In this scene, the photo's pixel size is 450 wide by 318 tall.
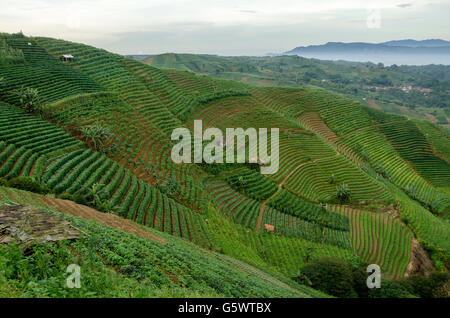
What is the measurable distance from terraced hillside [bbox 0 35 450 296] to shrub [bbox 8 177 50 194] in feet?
1.64

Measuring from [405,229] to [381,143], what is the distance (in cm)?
3383

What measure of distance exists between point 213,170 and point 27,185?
22243mm

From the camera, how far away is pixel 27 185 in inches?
660

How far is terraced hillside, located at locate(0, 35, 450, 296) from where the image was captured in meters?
22.0

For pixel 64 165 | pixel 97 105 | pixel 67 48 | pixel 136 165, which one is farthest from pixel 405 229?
pixel 67 48

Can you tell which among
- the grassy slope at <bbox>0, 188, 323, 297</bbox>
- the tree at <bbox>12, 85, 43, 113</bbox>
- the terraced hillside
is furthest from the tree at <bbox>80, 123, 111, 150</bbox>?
the grassy slope at <bbox>0, 188, 323, 297</bbox>

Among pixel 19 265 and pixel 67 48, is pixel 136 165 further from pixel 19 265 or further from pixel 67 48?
pixel 67 48

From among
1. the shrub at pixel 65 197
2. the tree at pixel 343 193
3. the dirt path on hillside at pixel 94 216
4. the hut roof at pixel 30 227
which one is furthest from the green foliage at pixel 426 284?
the shrub at pixel 65 197

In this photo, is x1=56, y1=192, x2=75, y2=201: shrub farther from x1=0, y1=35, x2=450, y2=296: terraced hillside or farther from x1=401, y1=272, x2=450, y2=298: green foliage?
x1=401, y1=272, x2=450, y2=298: green foliage

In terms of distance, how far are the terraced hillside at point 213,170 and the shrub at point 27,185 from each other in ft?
1.64

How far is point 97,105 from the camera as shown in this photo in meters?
37.2

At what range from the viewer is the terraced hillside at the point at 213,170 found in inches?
866
